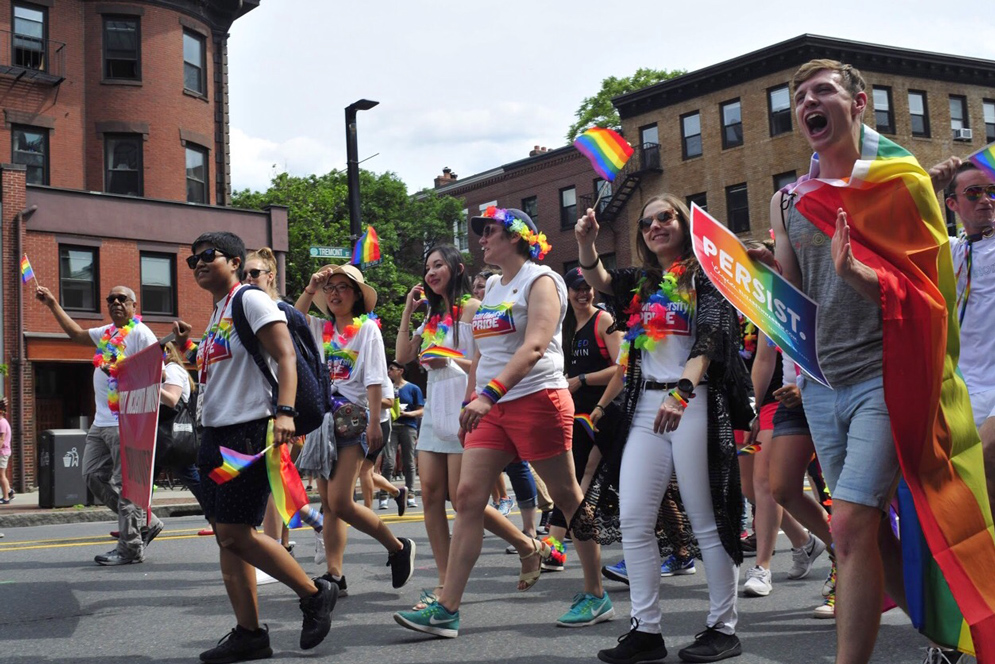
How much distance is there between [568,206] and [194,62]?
1762cm

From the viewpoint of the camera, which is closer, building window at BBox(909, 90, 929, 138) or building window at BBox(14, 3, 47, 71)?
building window at BBox(14, 3, 47, 71)

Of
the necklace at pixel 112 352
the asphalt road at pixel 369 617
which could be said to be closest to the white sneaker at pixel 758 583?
the asphalt road at pixel 369 617

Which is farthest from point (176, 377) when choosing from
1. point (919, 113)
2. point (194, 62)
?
point (919, 113)

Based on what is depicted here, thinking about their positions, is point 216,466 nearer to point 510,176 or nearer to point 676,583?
point 676,583

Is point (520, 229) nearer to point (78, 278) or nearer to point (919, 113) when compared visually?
point (78, 278)

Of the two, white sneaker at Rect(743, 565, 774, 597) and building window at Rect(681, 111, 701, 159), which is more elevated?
building window at Rect(681, 111, 701, 159)

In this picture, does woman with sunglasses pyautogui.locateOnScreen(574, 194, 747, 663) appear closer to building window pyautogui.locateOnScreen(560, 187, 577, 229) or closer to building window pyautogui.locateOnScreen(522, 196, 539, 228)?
building window pyautogui.locateOnScreen(560, 187, 577, 229)

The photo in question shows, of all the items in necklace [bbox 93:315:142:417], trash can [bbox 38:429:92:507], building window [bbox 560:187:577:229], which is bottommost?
trash can [bbox 38:429:92:507]

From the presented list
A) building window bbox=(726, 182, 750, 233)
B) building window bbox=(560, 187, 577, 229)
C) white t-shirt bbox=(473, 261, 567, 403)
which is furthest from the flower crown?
building window bbox=(560, 187, 577, 229)

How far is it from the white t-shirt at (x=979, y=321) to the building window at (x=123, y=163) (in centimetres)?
2684

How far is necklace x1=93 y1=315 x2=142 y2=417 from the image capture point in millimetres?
8406

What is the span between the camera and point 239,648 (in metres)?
4.93

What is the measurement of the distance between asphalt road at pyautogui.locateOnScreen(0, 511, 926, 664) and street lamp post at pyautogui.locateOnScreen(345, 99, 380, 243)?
8445 millimetres

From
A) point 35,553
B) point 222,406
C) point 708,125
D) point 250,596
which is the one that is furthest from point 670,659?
point 708,125
